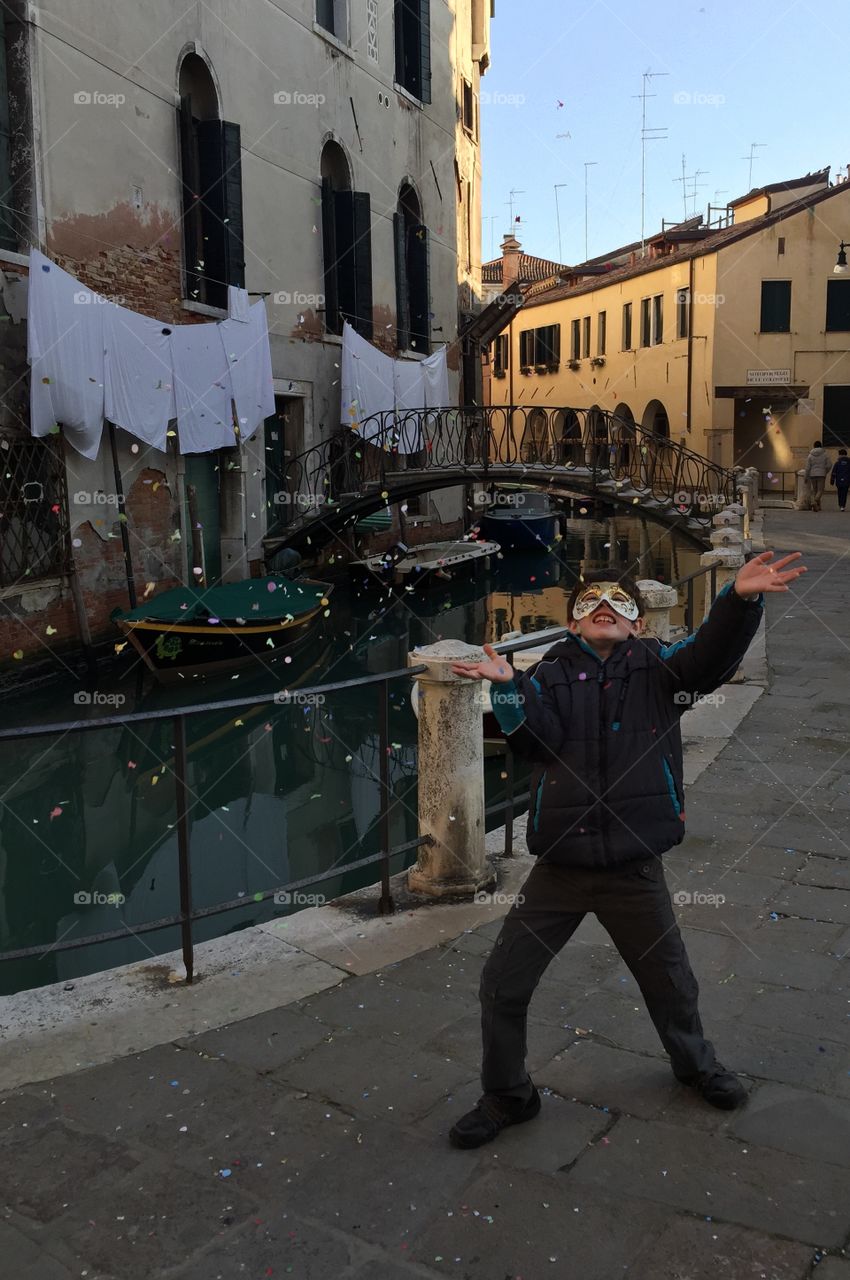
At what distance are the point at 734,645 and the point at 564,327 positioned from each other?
37187 mm

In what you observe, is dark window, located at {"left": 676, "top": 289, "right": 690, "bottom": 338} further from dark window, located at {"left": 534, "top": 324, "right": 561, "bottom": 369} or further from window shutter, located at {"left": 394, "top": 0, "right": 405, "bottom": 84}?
window shutter, located at {"left": 394, "top": 0, "right": 405, "bottom": 84}

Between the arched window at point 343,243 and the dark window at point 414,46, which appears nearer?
the arched window at point 343,243

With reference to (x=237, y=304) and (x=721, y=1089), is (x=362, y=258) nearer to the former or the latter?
(x=237, y=304)

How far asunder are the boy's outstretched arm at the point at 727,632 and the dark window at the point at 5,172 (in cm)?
1029

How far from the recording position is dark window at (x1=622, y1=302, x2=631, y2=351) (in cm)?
3416

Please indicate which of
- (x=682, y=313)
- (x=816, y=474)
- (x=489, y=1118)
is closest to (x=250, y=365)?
(x=489, y=1118)

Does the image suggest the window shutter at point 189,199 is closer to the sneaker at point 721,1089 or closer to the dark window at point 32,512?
the dark window at point 32,512

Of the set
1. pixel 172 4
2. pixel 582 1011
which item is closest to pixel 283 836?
pixel 582 1011

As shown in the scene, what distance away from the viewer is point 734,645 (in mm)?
2709

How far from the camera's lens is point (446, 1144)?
110 inches

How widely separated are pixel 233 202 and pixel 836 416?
2046cm

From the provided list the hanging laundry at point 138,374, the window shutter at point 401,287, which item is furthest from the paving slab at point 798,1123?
the window shutter at point 401,287

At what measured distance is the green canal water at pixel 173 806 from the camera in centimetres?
668

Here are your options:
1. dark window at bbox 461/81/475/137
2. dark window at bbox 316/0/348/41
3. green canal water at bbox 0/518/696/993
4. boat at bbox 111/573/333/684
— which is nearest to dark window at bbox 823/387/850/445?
dark window at bbox 461/81/475/137
